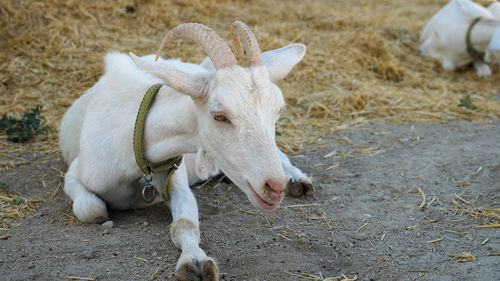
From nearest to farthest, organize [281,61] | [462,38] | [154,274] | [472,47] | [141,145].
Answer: [154,274], [281,61], [141,145], [472,47], [462,38]

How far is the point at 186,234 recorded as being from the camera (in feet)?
9.55

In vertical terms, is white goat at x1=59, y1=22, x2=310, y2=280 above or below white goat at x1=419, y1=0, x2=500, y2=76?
above

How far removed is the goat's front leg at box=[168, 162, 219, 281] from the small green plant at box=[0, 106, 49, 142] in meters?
1.83

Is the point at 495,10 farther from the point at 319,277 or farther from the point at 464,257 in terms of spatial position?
the point at 319,277

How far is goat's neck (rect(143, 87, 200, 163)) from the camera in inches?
111

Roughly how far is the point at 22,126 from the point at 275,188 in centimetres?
313

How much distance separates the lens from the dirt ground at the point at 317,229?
2.72 metres

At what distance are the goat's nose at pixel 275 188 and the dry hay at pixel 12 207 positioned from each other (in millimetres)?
1736

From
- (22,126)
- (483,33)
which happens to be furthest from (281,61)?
(483,33)

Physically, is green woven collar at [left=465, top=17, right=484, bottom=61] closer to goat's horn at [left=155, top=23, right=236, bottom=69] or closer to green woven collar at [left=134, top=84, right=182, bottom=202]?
green woven collar at [left=134, top=84, right=182, bottom=202]

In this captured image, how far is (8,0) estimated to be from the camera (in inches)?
252

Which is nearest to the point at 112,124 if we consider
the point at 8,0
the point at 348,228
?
the point at 348,228

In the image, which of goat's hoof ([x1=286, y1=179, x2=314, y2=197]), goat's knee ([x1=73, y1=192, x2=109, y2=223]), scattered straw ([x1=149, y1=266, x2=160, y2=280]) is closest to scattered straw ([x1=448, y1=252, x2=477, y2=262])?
goat's hoof ([x1=286, y1=179, x2=314, y2=197])

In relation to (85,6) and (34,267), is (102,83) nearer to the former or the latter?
(34,267)
